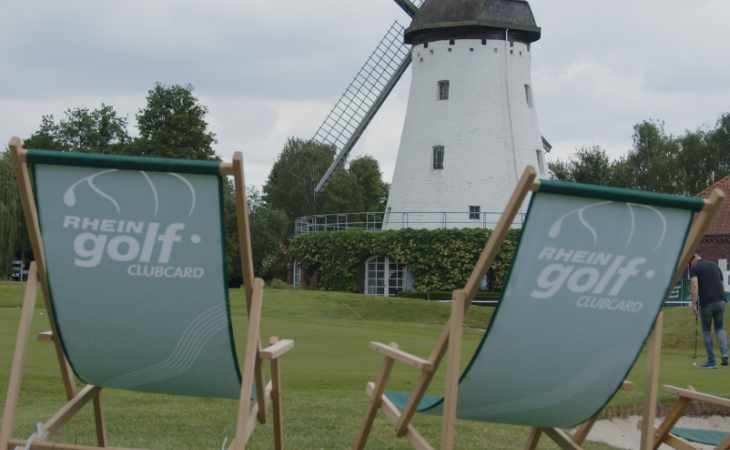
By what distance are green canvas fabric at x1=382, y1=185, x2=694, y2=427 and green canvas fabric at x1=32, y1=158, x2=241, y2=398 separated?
1.17 metres

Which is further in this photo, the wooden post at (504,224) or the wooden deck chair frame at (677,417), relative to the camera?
the wooden deck chair frame at (677,417)

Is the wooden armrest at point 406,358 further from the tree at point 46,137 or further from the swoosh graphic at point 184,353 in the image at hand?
the tree at point 46,137

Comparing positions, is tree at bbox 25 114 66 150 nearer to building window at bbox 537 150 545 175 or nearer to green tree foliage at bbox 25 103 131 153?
green tree foliage at bbox 25 103 131 153

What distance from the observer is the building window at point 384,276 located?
41.1m

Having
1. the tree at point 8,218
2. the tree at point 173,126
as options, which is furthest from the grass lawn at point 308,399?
the tree at point 173,126

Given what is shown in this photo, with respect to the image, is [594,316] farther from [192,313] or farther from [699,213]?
[192,313]

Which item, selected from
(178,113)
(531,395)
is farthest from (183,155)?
(531,395)

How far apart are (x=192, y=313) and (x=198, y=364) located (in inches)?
11.9

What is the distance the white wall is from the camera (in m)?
38.2

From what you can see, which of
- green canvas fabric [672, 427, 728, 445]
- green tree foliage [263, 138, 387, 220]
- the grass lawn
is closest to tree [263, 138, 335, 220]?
green tree foliage [263, 138, 387, 220]

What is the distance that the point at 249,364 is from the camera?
505 cm

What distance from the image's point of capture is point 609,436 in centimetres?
948

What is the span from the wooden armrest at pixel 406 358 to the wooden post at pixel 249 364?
2.53ft

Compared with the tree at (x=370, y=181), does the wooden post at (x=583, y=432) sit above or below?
below
